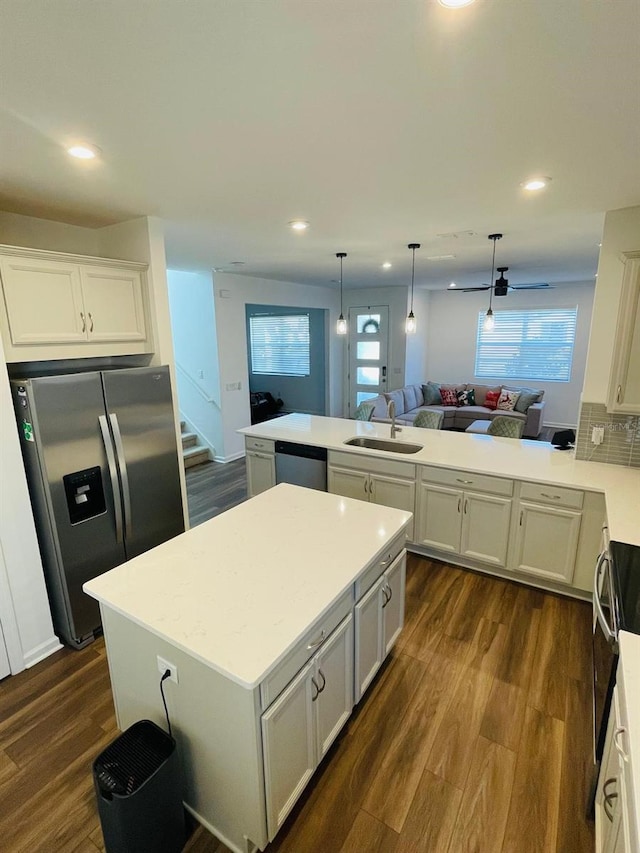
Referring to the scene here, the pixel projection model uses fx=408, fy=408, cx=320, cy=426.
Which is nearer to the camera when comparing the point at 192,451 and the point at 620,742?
the point at 620,742

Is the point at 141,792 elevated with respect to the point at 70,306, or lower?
lower

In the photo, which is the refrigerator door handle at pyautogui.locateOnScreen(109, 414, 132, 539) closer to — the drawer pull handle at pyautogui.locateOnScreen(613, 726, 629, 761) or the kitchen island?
the kitchen island

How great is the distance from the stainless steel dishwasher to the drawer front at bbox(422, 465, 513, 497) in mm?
949

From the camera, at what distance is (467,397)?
7.80 metres

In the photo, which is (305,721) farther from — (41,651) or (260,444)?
(260,444)

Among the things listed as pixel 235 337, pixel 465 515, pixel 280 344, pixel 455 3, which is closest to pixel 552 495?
pixel 465 515

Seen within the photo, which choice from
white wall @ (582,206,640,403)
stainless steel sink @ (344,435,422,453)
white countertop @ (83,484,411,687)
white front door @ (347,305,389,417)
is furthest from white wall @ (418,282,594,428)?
white countertop @ (83,484,411,687)

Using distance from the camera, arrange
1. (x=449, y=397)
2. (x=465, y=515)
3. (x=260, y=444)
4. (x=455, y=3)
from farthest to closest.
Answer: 1. (x=449, y=397)
2. (x=260, y=444)
3. (x=465, y=515)
4. (x=455, y=3)

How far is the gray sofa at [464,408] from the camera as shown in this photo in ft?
22.2

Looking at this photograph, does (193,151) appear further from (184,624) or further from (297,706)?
(297,706)

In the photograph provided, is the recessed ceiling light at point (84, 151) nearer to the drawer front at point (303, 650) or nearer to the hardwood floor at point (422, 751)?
the drawer front at point (303, 650)

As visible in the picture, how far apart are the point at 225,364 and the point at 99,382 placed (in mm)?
3211

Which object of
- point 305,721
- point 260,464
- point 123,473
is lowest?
point 305,721

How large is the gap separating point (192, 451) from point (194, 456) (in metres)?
0.08
